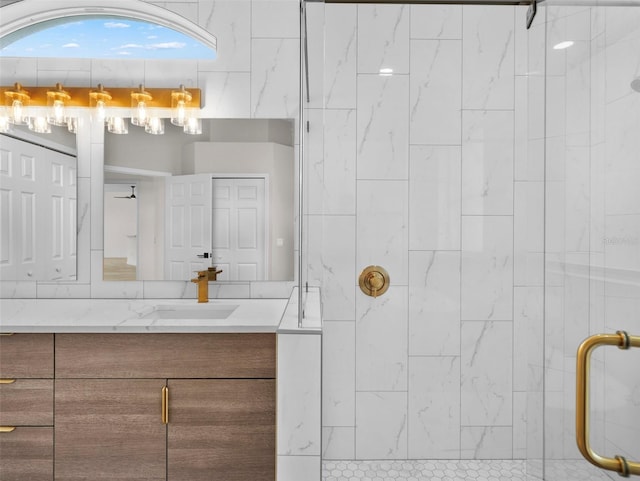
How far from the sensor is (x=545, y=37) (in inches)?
44.6

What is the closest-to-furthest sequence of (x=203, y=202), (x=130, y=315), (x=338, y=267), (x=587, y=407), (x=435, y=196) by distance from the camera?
(x=587, y=407), (x=130, y=315), (x=435, y=196), (x=338, y=267), (x=203, y=202)

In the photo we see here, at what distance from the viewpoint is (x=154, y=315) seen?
1.92 metres

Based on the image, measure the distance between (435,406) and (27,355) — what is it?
1721mm

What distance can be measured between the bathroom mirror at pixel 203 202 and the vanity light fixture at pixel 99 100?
0.12m

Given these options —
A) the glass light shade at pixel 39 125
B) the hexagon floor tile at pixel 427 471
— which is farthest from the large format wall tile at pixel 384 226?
the glass light shade at pixel 39 125

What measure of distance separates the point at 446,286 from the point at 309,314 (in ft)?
2.72

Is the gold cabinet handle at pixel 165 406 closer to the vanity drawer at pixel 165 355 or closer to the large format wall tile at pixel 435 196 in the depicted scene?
the vanity drawer at pixel 165 355

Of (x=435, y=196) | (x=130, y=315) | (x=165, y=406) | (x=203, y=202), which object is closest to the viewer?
(x=165, y=406)

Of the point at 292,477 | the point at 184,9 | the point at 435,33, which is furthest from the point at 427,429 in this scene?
the point at 184,9

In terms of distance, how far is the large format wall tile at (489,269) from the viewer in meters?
1.86

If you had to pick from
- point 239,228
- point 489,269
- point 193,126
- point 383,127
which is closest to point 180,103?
point 193,126

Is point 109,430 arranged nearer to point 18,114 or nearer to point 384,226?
point 384,226

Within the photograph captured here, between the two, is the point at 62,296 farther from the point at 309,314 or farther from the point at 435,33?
the point at 435,33

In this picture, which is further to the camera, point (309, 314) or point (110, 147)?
point (110, 147)
